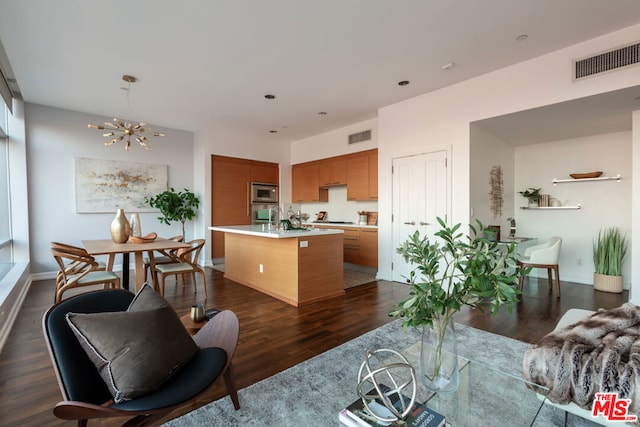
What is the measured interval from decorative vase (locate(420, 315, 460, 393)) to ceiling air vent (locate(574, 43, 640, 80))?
11.0 ft

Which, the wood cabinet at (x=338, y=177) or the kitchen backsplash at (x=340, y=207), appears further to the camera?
the kitchen backsplash at (x=340, y=207)

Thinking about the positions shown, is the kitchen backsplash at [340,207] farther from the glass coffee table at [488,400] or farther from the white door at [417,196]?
the glass coffee table at [488,400]

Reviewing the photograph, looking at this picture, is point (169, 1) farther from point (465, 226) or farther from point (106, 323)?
point (465, 226)

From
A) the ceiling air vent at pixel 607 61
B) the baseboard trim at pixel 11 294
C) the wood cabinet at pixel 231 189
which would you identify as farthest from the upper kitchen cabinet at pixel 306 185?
the baseboard trim at pixel 11 294

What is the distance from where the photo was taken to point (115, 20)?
2.69 m

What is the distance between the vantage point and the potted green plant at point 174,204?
5.86 meters

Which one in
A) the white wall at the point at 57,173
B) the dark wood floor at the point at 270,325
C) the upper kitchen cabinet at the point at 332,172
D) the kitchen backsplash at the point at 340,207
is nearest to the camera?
the dark wood floor at the point at 270,325

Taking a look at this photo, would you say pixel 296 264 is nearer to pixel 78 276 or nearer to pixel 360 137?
pixel 78 276

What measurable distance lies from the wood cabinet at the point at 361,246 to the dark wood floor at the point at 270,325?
0.70m

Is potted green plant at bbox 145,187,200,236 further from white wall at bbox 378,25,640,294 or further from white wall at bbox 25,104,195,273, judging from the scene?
white wall at bbox 378,25,640,294

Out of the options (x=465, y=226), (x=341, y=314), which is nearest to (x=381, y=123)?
(x=465, y=226)

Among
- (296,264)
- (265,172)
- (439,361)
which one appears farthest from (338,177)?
(439,361)

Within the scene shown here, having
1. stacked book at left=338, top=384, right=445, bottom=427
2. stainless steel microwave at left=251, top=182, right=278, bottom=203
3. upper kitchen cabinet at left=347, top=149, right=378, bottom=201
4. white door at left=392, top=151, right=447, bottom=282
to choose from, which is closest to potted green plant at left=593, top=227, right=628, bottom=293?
white door at left=392, top=151, right=447, bottom=282

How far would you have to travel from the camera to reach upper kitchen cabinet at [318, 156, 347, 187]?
243 inches
